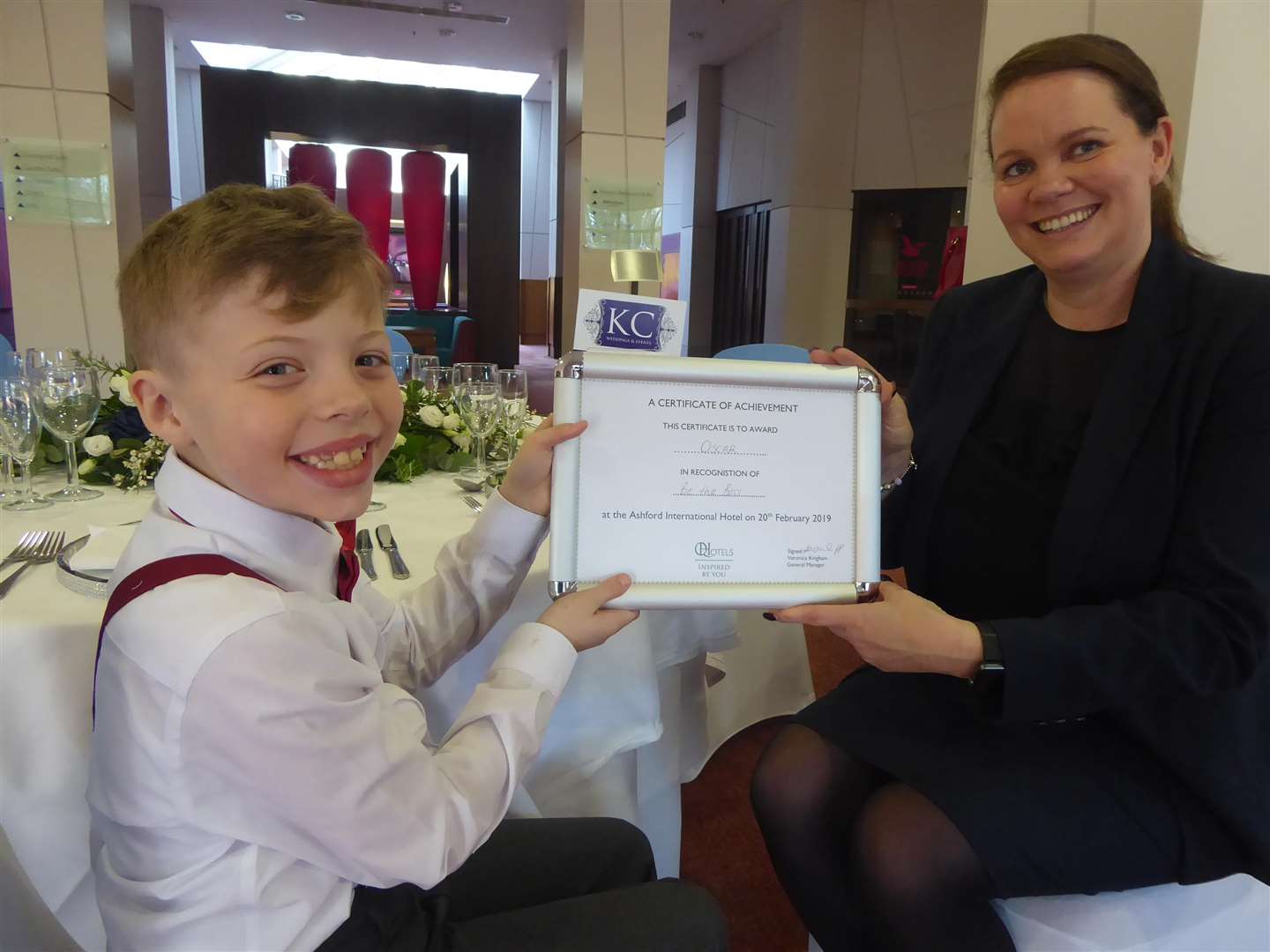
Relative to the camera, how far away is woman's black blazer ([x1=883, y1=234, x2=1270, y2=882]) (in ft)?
3.51

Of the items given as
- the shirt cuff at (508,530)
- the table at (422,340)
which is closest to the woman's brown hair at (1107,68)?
the shirt cuff at (508,530)

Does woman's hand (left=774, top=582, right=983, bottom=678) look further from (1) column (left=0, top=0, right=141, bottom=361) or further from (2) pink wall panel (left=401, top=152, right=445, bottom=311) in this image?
(2) pink wall panel (left=401, top=152, right=445, bottom=311)

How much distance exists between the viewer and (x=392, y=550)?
4.53 feet

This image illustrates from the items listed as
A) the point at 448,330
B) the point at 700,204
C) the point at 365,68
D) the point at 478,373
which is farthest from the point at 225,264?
the point at 365,68

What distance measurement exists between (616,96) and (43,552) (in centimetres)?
489

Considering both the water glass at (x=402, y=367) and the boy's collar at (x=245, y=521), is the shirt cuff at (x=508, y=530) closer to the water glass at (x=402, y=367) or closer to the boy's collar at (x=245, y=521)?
the boy's collar at (x=245, y=521)

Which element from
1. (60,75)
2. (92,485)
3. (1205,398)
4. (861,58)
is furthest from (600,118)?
(1205,398)

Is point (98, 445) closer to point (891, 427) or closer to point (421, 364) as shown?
point (421, 364)

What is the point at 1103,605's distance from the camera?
1121 mm

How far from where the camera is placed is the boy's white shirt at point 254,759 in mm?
720

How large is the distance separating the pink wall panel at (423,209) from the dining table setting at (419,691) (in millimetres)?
6442

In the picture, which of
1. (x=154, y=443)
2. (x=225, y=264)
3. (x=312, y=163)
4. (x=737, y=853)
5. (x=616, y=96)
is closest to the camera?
(x=225, y=264)

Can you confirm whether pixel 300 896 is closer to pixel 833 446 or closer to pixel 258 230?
pixel 258 230

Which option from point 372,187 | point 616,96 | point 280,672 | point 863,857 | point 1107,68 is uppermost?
point 616,96
